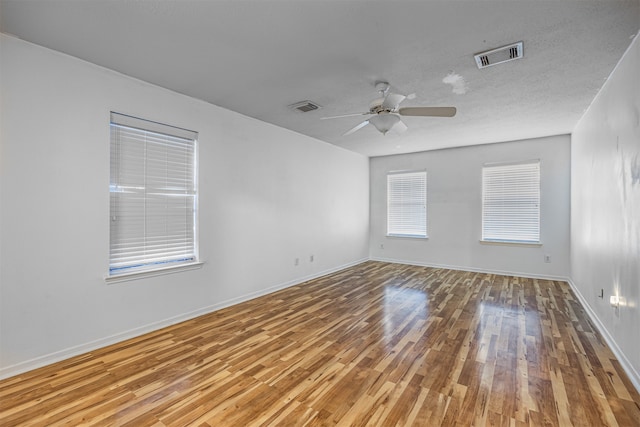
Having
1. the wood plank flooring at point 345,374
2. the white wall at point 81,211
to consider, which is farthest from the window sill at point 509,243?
the white wall at point 81,211

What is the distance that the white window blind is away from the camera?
2932 millimetres

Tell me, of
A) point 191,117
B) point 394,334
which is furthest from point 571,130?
point 191,117

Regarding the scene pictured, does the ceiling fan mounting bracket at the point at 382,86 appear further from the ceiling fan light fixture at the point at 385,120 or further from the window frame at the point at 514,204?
the window frame at the point at 514,204

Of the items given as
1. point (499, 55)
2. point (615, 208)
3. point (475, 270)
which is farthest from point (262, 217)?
point (475, 270)

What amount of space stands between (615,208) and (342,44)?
2.86 meters

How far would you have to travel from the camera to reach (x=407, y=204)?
272 inches

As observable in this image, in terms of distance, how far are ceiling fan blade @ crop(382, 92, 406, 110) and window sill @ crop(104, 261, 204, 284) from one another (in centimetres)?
280

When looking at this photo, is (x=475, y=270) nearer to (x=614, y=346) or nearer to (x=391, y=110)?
(x=614, y=346)

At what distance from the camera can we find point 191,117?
11.6 ft

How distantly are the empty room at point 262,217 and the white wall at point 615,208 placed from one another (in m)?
0.03

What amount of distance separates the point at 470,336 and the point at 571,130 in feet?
13.7

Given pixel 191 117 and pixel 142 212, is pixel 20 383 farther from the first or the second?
pixel 191 117

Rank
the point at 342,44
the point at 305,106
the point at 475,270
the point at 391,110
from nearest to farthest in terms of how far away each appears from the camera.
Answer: the point at 342,44, the point at 391,110, the point at 305,106, the point at 475,270

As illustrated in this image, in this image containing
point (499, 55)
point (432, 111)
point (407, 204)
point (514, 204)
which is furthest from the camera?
point (407, 204)
